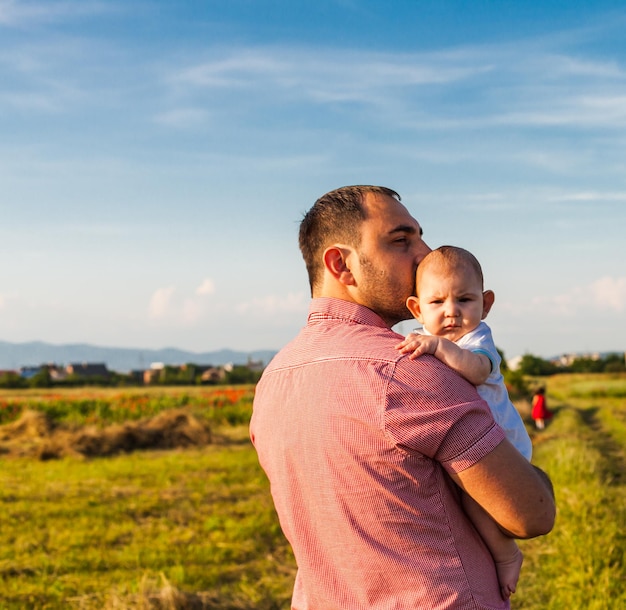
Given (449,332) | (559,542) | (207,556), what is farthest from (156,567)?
(449,332)

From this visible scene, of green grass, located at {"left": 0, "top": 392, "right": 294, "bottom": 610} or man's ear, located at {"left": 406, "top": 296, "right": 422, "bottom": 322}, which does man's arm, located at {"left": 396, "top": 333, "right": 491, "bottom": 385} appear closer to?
man's ear, located at {"left": 406, "top": 296, "right": 422, "bottom": 322}

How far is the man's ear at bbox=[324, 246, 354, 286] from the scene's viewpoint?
220 centimetres

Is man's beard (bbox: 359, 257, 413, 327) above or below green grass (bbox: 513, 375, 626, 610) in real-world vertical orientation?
above

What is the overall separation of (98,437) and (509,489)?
16.2 metres

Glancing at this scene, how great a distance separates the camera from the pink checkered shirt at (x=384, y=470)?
186 cm

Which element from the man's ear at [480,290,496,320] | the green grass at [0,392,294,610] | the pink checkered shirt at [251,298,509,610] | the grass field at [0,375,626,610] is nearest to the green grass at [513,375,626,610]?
the grass field at [0,375,626,610]

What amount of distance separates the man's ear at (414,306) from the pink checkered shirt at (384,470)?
22 centimetres

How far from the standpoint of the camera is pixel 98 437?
56.1 feet

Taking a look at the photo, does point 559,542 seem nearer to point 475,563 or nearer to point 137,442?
point 475,563

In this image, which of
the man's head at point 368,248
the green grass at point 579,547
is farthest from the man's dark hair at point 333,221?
the green grass at point 579,547

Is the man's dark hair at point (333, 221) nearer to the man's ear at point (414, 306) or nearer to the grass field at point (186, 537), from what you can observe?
the man's ear at point (414, 306)

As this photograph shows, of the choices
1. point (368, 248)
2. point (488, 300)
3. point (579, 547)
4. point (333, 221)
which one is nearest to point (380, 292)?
point (368, 248)

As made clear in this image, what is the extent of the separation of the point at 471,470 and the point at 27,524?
8.77 metres

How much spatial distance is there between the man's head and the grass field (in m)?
3.99
